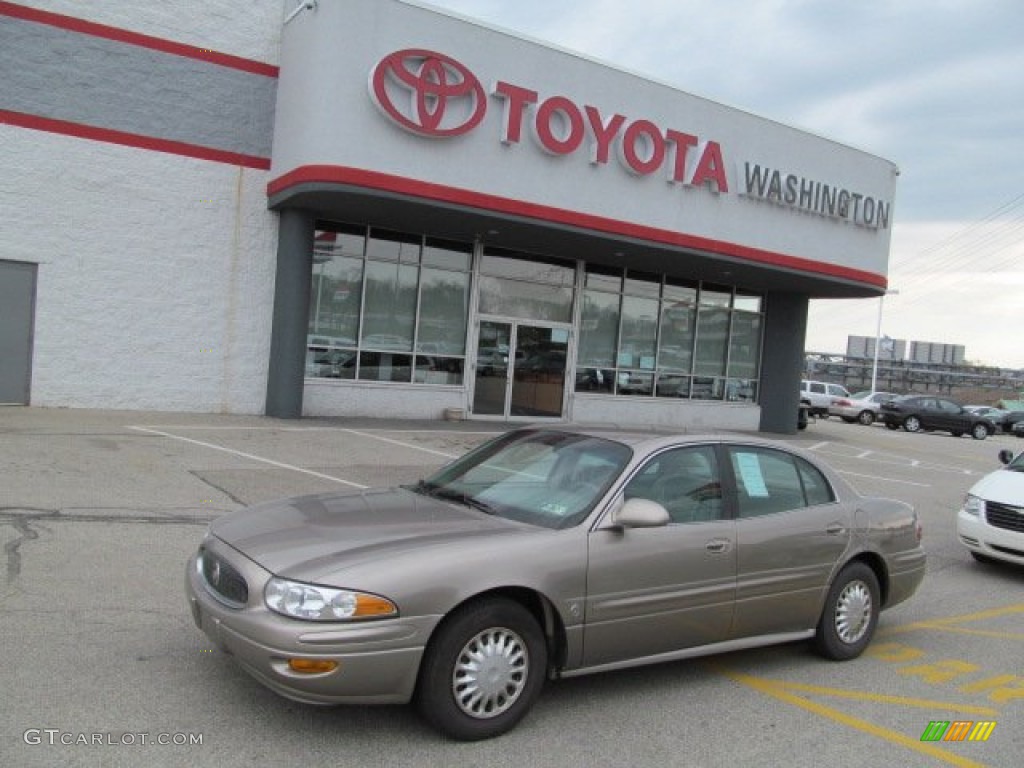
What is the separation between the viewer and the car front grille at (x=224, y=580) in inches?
155

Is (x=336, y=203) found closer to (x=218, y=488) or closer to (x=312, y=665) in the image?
(x=218, y=488)

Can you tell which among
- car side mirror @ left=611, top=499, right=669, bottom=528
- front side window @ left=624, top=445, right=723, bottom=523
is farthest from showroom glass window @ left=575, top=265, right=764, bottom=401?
car side mirror @ left=611, top=499, right=669, bottom=528

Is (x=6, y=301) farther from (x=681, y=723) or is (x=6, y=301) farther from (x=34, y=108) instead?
(x=681, y=723)

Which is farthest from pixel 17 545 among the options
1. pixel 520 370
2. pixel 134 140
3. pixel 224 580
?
pixel 520 370

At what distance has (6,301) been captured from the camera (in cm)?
1379

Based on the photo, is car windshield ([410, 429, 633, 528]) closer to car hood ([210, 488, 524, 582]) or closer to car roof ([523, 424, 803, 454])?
car roof ([523, 424, 803, 454])

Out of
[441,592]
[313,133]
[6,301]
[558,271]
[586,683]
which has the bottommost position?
[586,683]

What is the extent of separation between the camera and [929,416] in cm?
3453

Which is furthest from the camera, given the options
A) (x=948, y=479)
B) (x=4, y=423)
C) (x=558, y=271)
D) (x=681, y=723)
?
(x=558, y=271)

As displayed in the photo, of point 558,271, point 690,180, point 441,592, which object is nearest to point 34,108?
point 558,271

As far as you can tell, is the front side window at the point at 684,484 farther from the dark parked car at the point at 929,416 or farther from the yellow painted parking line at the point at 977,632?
the dark parked car at the point at 929,416

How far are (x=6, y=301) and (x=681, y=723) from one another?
13226 mm

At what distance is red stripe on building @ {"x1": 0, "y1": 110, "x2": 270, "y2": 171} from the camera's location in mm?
13846

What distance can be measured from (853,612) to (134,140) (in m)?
13.5
